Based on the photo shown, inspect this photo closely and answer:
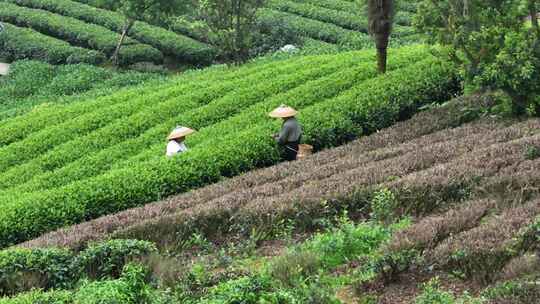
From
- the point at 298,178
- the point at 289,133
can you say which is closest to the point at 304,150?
the point at 289,133

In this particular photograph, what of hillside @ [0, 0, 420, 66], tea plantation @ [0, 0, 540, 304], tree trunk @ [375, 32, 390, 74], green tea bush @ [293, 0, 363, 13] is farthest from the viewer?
green tea bush @ [293, 0, 363, 13]

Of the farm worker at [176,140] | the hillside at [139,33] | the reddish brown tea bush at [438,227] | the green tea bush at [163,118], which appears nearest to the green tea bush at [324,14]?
the hillside at [139,33]

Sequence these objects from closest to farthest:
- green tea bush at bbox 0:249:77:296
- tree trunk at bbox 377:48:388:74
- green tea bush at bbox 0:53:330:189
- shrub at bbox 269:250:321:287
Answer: shrub at bbox 269:250:321:287, green tea bush at bbox 0:249:77:296, green tea bush at bbox 0:53:330:189, tree trunk at bbox 377:48:388:74

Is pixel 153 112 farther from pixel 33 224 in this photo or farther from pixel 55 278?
pixel 55 278

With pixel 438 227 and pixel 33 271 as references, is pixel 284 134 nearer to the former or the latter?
pixel 33 271

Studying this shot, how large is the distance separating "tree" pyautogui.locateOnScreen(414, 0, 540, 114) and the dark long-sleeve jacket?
329cm

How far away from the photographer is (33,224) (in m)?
13.3

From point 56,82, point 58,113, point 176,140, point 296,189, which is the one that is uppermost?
point 296,189

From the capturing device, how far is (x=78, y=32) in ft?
121

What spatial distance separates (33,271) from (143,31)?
29.8 m

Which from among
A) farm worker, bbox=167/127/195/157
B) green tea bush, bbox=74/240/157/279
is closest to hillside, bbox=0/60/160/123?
farm worker, bbox=167/127/195/157

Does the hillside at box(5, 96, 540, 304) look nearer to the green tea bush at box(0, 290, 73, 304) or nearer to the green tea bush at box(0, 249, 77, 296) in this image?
the green tea bush at box(0, 290, 73, 304)

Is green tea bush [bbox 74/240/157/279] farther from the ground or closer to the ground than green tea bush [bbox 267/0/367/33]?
farther from the ground

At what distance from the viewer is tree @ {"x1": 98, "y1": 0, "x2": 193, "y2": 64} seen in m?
32.9
